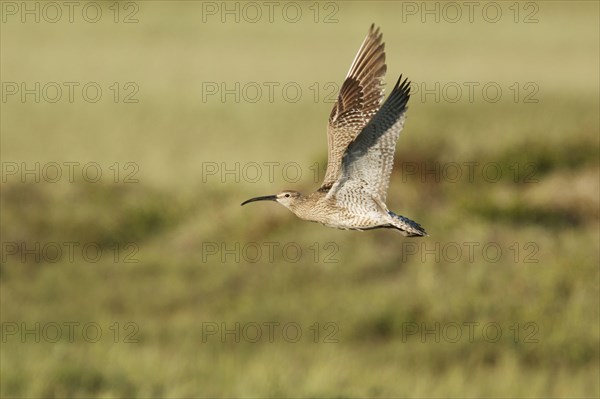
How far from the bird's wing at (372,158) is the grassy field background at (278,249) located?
153 inches

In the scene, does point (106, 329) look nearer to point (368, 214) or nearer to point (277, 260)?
point (277, 260)

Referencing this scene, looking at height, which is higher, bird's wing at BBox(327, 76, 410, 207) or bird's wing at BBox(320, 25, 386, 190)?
bird's wing at BBox(320, 25, 386, 190)

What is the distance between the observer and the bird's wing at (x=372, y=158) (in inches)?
169

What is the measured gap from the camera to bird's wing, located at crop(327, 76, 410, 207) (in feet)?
14.0

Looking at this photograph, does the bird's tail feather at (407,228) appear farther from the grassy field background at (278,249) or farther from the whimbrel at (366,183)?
the grassy field background at (278,249)

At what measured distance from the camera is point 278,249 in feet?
40.1

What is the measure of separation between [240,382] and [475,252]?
13.6 feet

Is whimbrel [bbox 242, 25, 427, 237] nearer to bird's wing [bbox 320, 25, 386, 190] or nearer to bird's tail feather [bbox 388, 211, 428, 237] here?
bird's tail feather [bbox 388, 211, 428, 237]

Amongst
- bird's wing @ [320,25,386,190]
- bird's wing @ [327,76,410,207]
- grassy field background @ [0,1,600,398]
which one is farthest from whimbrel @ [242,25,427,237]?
grassy field background @ [0,1,600,398]

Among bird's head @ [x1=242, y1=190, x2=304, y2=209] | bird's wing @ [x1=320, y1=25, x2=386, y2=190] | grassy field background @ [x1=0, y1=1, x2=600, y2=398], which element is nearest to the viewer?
bird's head @ [x1=242, y1=190, x2=304, y2=209]

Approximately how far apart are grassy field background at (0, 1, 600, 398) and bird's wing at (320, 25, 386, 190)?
3.19 metres

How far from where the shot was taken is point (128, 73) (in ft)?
72.3

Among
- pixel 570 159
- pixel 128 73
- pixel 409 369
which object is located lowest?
pixel 409 369

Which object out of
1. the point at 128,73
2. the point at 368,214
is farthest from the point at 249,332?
the point at 128,73
